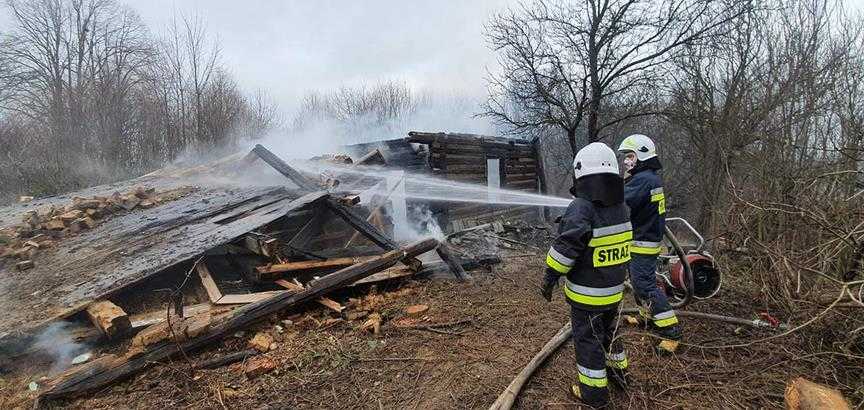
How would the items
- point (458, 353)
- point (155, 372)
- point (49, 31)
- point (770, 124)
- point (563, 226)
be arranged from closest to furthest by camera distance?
point (563, 226) < point (155, 372) < point (458, 353) < point (770, 124) < point (49, 31)

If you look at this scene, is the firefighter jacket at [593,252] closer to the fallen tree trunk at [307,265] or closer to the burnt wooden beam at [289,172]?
the fallen tree trunk at [307,265]

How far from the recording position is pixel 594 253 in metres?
2.67

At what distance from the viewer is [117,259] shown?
517cm

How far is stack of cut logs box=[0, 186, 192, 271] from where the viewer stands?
5.71 metres

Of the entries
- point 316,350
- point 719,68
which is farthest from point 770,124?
point 316,350

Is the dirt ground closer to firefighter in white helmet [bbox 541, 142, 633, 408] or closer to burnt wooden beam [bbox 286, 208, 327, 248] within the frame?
firefighter in white helmet [bbox 541, 142, 633, 408]

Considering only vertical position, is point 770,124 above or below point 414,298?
above

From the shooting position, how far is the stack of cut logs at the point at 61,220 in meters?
5.71

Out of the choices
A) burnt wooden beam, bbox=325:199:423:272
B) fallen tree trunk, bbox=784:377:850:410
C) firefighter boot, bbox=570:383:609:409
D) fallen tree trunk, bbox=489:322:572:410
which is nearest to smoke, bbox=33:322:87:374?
burnt wooden beam, bbox=325:199:423:272

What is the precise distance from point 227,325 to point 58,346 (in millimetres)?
1613

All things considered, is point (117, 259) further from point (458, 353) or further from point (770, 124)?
point (770, 124)

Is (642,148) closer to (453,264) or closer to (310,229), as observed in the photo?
(453,264)

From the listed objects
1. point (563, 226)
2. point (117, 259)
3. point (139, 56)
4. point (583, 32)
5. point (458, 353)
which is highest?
point (139, 56)

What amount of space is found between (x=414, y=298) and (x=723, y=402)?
3.44 metres
